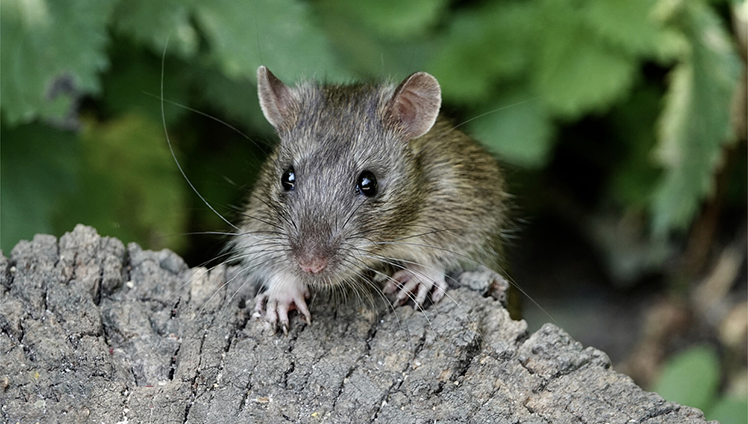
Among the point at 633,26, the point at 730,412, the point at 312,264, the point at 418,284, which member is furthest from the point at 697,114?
the point at 312,264

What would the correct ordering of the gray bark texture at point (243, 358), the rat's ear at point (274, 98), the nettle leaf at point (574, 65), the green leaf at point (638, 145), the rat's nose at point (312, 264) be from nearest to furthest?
the gray bark texture at point (243, 358) < the rat's nose at point (312, 264) < the rat's ear at point (274, 98) < the nettle leaf at point (574, 65) < the green leaf at point (638, 145)

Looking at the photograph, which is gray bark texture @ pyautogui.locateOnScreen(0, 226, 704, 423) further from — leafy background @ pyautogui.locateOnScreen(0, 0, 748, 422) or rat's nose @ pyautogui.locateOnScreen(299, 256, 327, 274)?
leafy background @ pyautogui.locateOnScreen(0, 0, 748, 422)

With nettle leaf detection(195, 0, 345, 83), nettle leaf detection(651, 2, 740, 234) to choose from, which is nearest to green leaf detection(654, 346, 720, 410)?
nettle leaf detection(651, 2, 740, 234)

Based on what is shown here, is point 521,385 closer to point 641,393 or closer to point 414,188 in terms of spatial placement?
point 641,393

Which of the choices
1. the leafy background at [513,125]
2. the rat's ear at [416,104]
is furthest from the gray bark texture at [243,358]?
the leafy background at [513,125]

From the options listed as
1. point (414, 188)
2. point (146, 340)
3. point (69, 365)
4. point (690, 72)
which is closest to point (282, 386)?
point (146, 340)

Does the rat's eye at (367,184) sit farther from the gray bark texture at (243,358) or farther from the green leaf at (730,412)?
the green leaf at (730,412)
